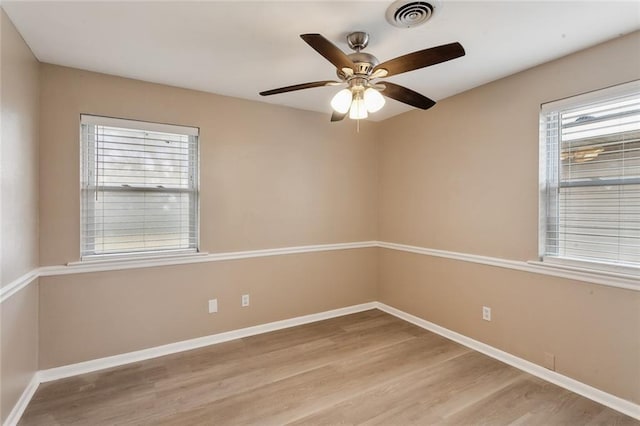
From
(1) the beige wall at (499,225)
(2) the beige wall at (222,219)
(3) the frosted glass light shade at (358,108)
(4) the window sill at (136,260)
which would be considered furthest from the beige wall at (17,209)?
(1) the beige wall at (499,225)

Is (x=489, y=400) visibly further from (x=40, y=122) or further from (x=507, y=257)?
(x=40, y=122)

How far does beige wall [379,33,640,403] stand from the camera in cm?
214

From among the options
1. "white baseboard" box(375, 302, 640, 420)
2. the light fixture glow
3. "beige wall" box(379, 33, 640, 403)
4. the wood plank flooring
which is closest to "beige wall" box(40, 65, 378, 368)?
the wood plank flooring

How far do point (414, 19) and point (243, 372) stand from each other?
280cm

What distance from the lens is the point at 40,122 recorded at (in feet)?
7.95

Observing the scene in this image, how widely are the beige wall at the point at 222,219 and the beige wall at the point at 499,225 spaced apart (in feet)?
2.11

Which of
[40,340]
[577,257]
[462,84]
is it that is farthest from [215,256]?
[577,257]

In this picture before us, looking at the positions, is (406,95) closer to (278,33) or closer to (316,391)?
(278,33)

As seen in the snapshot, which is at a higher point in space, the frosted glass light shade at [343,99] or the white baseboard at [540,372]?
the frosted glass light shade at [343,99]

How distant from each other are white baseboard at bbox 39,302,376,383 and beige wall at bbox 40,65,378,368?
0.18 feet

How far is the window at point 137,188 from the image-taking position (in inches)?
104

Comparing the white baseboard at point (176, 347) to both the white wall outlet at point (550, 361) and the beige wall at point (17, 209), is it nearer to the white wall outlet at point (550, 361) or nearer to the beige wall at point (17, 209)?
the beige wall at point (17, 209)

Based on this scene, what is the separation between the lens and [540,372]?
8.16 feet

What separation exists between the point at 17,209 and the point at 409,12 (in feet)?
8.76
